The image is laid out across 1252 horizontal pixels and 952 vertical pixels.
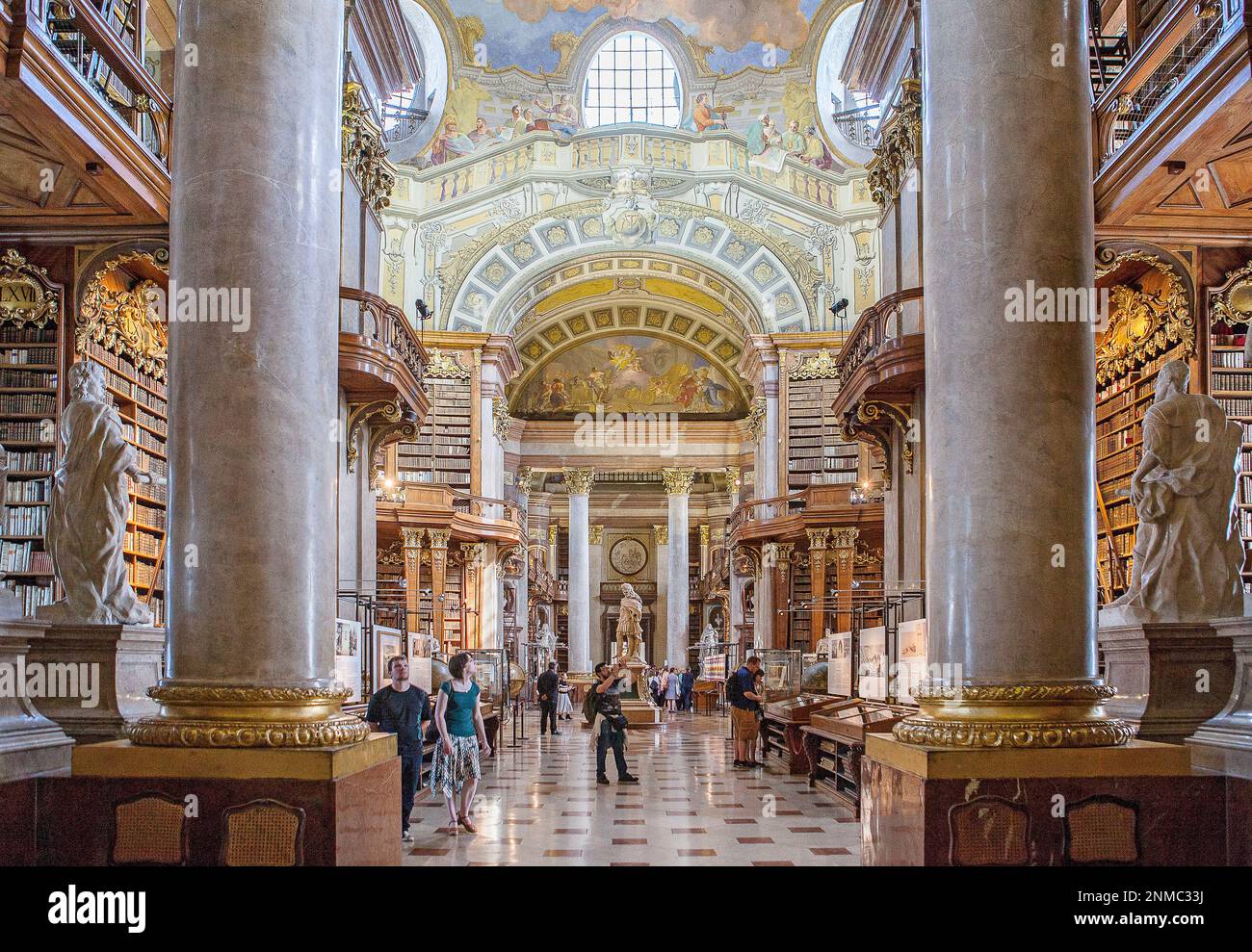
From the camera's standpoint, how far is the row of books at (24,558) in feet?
31.5

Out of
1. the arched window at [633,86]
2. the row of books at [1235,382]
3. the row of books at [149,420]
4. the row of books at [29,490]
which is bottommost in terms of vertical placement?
the row of books at [29,490]

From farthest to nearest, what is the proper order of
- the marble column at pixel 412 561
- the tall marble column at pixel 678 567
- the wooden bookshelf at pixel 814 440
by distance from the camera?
the tall marble column at pixel 678 567
the wooden bookshelf at pixel 814 440
the marble column at pixel 412 561

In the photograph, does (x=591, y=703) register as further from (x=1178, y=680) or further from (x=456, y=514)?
(x=456, y=514)

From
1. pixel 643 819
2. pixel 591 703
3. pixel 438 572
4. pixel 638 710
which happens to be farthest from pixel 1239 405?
pixel 438 572

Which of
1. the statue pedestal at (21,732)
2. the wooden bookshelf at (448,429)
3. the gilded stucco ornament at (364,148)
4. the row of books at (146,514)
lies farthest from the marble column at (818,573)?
the statue pedestal at (21,732)

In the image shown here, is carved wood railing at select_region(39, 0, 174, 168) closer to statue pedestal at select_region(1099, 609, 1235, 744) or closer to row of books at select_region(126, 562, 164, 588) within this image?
row of books at select_region(126, 562, 164, 588)

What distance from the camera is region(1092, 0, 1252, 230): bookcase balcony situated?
7.21 metres

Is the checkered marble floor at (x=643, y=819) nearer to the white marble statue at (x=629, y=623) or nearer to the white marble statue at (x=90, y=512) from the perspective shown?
the white marble statue at (x=90, y=512)

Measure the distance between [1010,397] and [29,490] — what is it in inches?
322

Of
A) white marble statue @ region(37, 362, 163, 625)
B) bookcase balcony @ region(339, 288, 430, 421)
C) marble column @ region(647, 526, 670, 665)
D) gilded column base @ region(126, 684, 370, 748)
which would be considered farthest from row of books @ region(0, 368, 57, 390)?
marble column @ region(647, 526, 670, 665)

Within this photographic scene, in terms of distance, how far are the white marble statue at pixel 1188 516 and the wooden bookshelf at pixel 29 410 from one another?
7994mm

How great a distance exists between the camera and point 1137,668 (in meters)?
5.42
